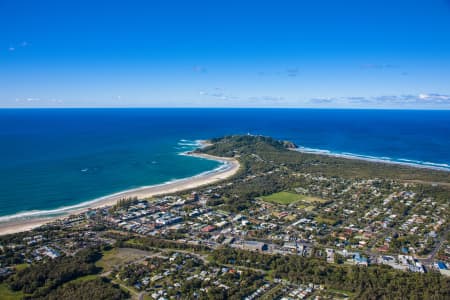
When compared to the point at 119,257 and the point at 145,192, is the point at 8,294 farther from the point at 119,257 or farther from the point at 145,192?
the point at 145,192

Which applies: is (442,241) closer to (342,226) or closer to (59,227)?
(342,226)

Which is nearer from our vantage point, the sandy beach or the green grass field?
the sandy beach

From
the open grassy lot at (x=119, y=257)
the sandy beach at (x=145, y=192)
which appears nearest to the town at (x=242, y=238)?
the open grassy lot at (x=119, y=257)

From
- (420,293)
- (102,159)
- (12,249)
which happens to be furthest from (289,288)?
(102,159)

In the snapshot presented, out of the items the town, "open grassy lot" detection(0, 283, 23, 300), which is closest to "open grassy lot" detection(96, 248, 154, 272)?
the town

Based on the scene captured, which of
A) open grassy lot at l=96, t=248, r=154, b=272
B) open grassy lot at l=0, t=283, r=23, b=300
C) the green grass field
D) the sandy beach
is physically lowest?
the green grass field

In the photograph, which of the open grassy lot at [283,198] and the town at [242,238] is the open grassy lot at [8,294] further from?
the open grassy lot at [283,198]

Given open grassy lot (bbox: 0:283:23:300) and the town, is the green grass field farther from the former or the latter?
open grassy lot (bbox: 0:283:23:300)
